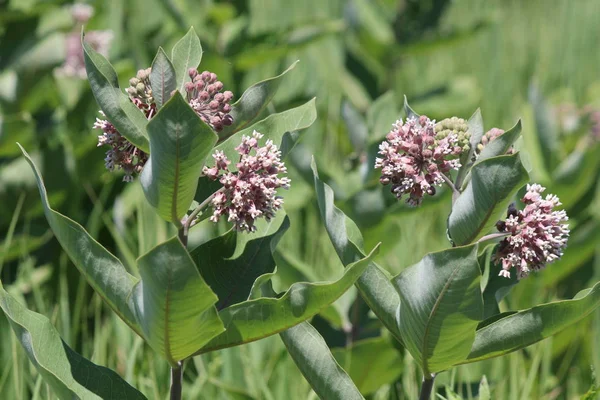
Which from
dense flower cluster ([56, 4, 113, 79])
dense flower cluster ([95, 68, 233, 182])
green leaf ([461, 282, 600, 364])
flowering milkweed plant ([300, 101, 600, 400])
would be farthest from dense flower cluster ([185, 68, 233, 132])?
dense flower cluster ([56, 4, 113, 79])

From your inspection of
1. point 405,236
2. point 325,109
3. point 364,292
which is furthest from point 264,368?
point 325,109

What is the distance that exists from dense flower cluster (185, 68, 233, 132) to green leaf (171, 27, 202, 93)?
3 cm

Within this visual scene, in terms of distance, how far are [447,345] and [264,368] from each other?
107cm

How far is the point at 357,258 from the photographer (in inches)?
35.6

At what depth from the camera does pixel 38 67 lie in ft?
7.41

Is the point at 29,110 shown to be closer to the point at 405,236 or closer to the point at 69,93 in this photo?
the point at 69,93

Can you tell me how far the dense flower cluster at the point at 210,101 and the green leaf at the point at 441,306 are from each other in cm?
25

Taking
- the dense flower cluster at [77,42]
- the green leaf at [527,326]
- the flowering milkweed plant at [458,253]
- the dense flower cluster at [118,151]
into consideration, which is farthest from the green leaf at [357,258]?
the dense flower cluster at [77,42]

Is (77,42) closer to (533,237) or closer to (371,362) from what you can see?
(371,362)

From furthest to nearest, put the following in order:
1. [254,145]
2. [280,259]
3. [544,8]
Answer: [544,8]
[280,259]
[254,145]

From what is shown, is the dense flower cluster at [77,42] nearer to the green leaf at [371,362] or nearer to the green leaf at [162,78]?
the green leaf at [371,362]

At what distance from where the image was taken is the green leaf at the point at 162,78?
2.76 feet

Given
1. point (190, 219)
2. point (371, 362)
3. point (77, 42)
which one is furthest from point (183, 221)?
point (77, 42)

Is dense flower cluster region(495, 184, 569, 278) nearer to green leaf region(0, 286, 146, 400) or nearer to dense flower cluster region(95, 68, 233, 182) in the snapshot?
dense flower cluster region(95, 68, 233, 182)
